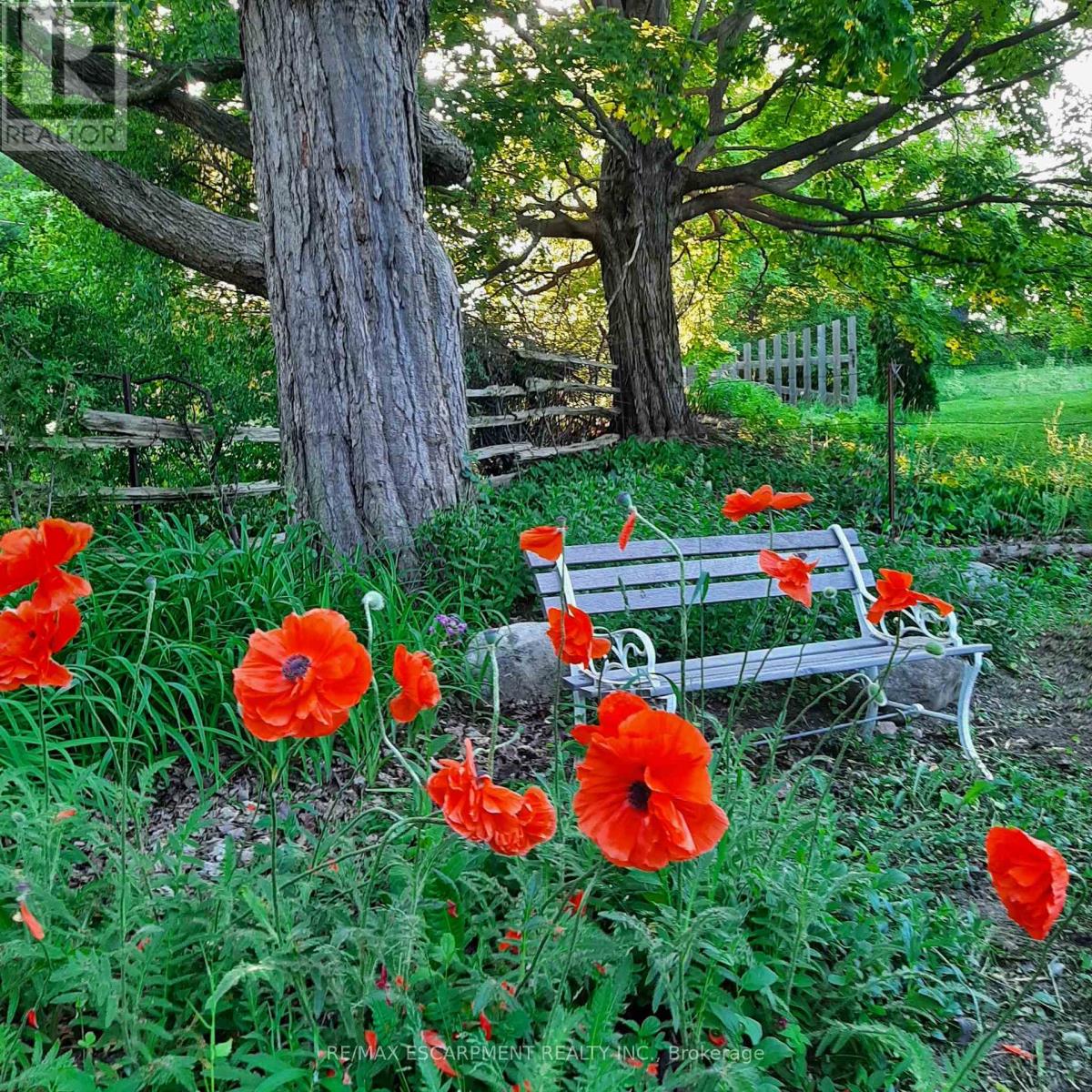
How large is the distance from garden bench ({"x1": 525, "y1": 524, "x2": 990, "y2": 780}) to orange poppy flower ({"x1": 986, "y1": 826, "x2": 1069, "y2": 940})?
178cm

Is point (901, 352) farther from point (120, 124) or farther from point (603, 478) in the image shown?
point (120, 124)

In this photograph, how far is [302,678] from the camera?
1.17 m

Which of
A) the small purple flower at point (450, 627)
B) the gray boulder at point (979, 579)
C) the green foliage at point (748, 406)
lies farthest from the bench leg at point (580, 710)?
the green foliage at point (748, 406)

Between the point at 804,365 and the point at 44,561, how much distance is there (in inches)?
582

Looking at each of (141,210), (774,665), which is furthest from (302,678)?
(141,210)

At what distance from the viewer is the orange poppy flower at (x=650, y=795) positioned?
1060 millimetres

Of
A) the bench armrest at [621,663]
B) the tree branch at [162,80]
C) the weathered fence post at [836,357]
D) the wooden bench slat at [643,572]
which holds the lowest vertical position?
the bench armrest at [621,663]

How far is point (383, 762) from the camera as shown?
3105mm

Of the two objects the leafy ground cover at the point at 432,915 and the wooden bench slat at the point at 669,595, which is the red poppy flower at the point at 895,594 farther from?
the wooden bench slat at the point at 669,595

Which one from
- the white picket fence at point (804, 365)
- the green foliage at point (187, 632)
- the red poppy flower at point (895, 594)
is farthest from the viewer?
the white picket fence at point (804, 365)

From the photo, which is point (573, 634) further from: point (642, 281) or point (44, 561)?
point (642, 281)

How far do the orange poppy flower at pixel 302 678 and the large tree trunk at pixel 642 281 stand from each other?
8830mm

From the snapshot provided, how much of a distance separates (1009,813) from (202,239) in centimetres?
553

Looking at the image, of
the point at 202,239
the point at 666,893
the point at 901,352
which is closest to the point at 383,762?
the point at 666,893
